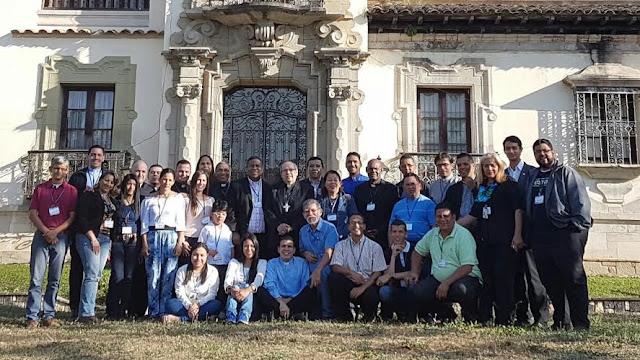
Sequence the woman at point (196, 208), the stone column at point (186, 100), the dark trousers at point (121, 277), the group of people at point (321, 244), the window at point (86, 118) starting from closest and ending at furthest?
the group of people at point (321, 244)
the dark trousers at point (121, 277)
the woman at point (196, 208)
the stone column at point (186, 100)
the window at point (86, 118)

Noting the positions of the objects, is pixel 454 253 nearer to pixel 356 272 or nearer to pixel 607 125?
pixel 356 272

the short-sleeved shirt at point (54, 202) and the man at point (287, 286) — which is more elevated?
the short-sleeved shirt at point (54, 202)

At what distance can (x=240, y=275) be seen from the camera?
6570 millimetres

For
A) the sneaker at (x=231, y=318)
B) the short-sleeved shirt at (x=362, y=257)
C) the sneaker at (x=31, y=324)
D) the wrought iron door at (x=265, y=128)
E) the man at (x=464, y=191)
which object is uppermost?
the wrought iron door at (x=265, y=128)

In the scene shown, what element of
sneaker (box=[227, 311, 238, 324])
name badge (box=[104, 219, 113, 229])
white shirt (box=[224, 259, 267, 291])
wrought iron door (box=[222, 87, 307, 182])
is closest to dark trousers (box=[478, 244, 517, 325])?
white shirt (box=[224, 259, 267, 291])

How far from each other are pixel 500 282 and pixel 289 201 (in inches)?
95.4

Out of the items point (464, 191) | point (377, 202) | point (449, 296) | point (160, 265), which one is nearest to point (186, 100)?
point (160, 265)

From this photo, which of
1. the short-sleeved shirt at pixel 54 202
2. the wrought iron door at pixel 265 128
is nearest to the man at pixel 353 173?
the short-sleeved shirt at pixel 54 202

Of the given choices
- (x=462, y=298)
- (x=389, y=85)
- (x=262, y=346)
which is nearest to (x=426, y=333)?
(x=462, y=298)

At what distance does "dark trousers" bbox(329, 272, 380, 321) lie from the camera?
6430 millimetres

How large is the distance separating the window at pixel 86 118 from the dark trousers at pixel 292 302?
7056 millimetres

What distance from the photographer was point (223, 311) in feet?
21.4

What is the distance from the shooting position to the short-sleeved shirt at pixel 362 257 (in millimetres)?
6602

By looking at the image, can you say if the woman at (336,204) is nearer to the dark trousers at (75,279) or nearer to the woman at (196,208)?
the woman at (196,208)
